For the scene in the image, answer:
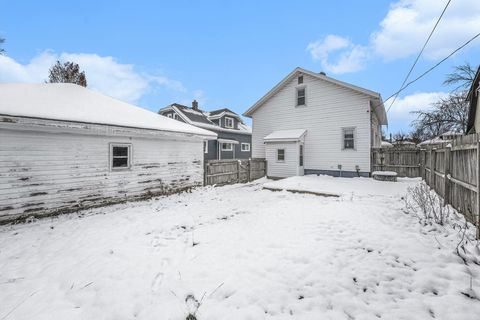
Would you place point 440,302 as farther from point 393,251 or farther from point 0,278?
point 0,278

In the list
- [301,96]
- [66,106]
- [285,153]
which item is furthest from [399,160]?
[66,106]

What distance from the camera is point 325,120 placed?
51.6 feet

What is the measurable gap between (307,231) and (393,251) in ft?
5.45

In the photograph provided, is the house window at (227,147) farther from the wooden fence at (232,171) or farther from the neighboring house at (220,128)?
the wooden fence at (232,171)

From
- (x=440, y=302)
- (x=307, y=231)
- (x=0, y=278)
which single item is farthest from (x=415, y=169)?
(x=0, y=278)

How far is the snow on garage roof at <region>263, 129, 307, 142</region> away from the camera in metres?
15.5

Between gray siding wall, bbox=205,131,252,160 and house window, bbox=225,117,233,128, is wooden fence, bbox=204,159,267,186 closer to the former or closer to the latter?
gray siding wall, bbox=205,131,252,160

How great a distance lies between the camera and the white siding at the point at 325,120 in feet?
47.3

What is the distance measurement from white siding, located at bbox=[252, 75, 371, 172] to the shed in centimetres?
70

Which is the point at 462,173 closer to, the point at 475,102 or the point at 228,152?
the point at 475,102

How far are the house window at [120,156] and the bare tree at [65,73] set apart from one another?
2316cm

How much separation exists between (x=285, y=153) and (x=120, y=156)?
10824 mm

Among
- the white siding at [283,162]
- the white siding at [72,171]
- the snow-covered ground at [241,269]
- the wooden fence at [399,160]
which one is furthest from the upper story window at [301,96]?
the snow-covered ground at [241,269]

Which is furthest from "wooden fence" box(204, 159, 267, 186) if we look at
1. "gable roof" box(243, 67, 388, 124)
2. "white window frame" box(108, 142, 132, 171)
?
"gable roof" box(243, 67, 388, 124)
